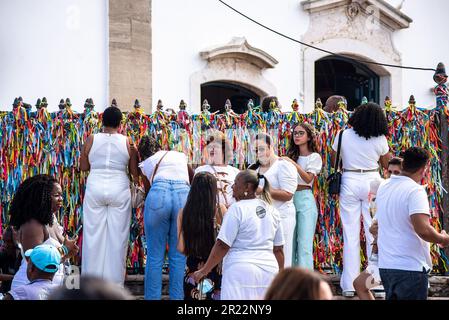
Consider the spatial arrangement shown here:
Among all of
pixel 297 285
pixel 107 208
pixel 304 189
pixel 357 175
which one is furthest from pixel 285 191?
pixel 297 285

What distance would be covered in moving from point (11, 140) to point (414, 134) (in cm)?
407

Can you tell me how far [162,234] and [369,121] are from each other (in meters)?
2.32

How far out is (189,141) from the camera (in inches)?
379

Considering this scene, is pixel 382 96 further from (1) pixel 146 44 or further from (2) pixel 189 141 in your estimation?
(2) pixel 189 141

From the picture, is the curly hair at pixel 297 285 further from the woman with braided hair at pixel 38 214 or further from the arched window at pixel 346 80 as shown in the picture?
the arched window at pixel 346 80

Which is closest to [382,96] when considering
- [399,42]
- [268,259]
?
[399,42]

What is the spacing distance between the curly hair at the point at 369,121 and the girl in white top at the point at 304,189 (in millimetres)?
440

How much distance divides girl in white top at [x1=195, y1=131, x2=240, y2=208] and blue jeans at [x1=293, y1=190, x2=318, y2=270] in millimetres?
710

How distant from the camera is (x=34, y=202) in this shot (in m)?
7.79

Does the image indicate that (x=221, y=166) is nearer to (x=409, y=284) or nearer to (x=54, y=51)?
(x=409, y=284)

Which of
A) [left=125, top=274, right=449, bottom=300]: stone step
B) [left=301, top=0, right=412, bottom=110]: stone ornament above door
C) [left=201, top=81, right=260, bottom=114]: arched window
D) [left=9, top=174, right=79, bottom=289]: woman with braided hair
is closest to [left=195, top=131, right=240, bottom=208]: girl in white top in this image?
[left=125, top=274, right=449, bottom=300]: stone step

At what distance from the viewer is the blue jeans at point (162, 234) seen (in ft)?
27.3

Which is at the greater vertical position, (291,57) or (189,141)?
(291,57)
